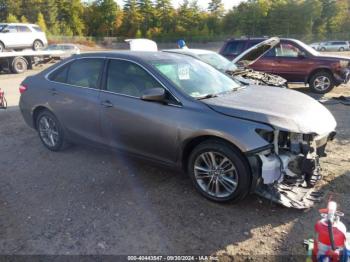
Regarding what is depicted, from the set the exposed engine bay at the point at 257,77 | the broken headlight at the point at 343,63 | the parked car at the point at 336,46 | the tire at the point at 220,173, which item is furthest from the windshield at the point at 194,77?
the parked car at the point at 336,46

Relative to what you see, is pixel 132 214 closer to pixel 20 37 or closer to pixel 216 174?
pixel 216 174

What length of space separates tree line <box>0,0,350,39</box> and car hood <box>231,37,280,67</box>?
5700 cm

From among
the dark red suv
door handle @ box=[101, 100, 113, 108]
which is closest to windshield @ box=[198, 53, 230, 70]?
the dark red suv

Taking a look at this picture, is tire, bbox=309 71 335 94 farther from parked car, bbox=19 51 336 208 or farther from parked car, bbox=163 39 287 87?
parked car, bbox=19 51 336 208

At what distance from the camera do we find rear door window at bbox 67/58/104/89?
453 cm

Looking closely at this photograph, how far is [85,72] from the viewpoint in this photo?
A: 4703 millimetres

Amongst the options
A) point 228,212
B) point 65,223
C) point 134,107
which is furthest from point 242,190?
point 65,223

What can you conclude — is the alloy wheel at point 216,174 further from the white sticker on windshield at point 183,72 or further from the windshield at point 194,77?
the white sticker on windshield at point 183,72

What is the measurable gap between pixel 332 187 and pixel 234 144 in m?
1.57

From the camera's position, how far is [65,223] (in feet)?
11.1

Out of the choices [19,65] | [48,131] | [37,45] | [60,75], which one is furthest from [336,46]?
[48,131]

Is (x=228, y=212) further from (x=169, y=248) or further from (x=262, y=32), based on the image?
(x=262, y=32)

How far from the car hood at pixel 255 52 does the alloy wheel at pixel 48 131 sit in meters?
6.00

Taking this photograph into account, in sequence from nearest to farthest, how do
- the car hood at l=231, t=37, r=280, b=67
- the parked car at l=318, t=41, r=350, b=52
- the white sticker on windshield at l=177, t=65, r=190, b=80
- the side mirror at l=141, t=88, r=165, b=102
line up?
the side mirror at l=141, t=88, r=165, b=102 → the white sticker on windshield at l=177, t=65, r=190, b=80 → the car hood at l=231, t=37, r=280, b=67 → the parked car at l=318, t=41, r=350, b=52
